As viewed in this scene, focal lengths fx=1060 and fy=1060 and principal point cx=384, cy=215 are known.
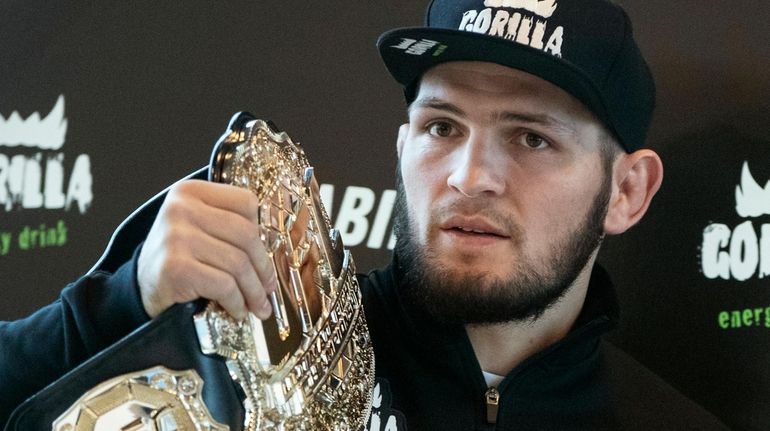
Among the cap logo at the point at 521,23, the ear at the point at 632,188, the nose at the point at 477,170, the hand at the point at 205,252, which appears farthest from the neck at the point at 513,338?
the hand at the point at 205,252

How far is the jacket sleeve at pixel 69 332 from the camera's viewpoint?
1.03 metres

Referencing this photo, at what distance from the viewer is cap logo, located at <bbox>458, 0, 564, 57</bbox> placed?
1371 mm

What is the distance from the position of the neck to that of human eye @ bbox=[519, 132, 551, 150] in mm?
265

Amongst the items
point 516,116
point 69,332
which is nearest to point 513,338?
point 516,116

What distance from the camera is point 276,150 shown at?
1.16 metres

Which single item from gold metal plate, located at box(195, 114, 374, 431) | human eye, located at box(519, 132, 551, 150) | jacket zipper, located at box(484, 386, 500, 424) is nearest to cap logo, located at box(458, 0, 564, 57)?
human eye, located at box(519, 132, 551, 150)

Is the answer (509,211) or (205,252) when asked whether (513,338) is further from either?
(205,252)

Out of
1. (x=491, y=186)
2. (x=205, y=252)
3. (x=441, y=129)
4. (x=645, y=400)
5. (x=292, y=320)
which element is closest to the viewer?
(x=205, y=252)

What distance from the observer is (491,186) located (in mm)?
1348

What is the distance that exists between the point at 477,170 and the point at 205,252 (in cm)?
48

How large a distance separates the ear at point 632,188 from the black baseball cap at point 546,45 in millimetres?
89

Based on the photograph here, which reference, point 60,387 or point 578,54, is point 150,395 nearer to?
point 60,387

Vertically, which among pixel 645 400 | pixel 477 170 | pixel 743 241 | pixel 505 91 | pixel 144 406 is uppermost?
pixel 505 91

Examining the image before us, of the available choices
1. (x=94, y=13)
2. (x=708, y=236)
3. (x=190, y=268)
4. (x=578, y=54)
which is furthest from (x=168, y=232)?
(x=708, y=236)
